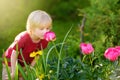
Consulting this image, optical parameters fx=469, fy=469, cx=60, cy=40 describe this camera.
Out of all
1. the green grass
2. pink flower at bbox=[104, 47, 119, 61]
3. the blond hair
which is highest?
the blond hair

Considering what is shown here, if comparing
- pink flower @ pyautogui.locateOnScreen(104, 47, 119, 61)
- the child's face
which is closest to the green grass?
the child's face

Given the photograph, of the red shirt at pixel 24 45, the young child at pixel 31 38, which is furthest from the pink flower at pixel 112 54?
the red shirt at pixel 24 45

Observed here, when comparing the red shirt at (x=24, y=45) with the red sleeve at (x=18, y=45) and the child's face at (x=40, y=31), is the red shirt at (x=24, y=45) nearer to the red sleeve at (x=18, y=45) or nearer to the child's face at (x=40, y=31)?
the red sleeve at (x=18, y=45)

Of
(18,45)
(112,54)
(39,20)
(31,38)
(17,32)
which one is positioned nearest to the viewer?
(112,54)

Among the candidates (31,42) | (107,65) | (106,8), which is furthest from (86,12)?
(107,65)

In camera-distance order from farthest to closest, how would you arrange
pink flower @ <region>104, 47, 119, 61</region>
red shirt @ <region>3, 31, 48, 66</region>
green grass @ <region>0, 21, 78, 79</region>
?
green grass @ <region>0, 21, 78, 79</region> < red shirt @ <region>3, 31, 48, 66</region> < pink flower @ <region>104, 47, 119, 61</region>

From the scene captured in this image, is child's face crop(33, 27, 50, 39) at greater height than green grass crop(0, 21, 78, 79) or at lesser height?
greater

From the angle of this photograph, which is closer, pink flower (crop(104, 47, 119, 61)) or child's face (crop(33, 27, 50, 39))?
pink flower (crop(104, 47, 119, 61))

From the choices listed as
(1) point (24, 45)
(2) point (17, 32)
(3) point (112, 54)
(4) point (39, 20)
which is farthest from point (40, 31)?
(2) point (17, 32)

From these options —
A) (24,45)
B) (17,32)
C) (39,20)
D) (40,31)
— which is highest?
(39,20)

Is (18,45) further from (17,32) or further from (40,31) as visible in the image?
(17,32)

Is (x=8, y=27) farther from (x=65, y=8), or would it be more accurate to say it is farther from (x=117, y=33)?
(x=117, y=33)

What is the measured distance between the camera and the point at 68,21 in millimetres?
9586

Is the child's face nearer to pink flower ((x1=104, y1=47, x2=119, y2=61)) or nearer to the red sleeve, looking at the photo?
the red sleeve
